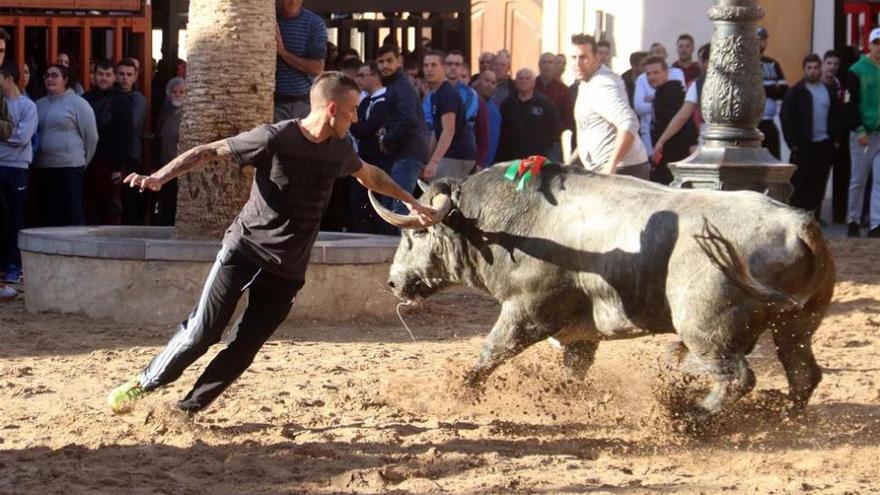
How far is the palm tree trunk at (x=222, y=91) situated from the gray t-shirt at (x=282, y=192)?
4.21 m

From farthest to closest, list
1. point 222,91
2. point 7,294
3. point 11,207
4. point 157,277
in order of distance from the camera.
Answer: point 11,207, point 7,294, point 222,91, point 157,277

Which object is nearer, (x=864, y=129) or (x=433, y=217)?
(x=433, y=217)

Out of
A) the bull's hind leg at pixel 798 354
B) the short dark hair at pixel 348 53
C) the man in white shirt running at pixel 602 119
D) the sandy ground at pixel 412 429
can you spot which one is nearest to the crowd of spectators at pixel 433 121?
the man in white shirt running at pixel 602 119

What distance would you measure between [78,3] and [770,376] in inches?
319

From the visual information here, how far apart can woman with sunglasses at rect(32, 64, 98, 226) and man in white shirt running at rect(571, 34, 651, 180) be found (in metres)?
4.78

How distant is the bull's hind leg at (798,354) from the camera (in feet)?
27.2

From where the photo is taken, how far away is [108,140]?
15008 mm

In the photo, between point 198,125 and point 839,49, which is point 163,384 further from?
point 839,49

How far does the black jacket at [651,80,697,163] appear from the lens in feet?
53.7

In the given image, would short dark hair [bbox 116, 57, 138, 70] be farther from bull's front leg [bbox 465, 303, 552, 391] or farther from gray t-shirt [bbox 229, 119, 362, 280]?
gray t-shirt [bbox 229, 119, 362, 280]

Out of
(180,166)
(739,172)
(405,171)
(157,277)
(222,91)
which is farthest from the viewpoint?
(405,171)

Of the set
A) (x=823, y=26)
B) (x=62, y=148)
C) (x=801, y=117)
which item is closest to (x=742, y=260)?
(x=62, y=148)

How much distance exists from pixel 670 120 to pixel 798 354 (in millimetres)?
8448

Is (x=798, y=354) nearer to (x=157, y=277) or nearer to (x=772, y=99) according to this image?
(x=157, y=277)
